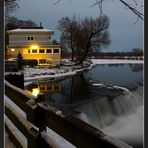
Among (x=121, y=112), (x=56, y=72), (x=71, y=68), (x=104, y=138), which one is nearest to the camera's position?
(x=104, y=138)

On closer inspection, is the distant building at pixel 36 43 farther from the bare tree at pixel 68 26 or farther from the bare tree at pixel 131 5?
the bare tree at pixel 131 5

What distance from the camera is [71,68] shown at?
16.7 m

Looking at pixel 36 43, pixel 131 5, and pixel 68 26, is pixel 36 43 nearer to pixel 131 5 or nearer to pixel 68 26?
pixel 68 26

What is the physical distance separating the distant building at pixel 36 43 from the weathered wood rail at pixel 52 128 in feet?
49.5

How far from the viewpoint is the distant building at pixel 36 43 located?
17.5 m

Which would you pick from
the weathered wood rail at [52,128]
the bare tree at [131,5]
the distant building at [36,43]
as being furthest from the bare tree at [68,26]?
the distant building at [36,43]

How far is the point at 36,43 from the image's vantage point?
20.3 m

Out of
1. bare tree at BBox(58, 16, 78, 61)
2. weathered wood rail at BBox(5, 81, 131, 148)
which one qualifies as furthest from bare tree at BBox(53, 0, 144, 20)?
bare tree at BBox(58, 16, 78, 61)

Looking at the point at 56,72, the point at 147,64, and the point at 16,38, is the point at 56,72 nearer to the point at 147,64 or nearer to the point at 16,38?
the point at 16,38

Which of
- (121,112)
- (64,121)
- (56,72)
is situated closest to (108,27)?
(64,121)

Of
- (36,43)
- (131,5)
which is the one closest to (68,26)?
(131,5)

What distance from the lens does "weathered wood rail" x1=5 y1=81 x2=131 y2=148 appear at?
30.4 inches

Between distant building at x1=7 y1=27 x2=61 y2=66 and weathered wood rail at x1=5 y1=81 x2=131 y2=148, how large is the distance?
1510cm

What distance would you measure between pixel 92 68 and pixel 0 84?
19168mm
